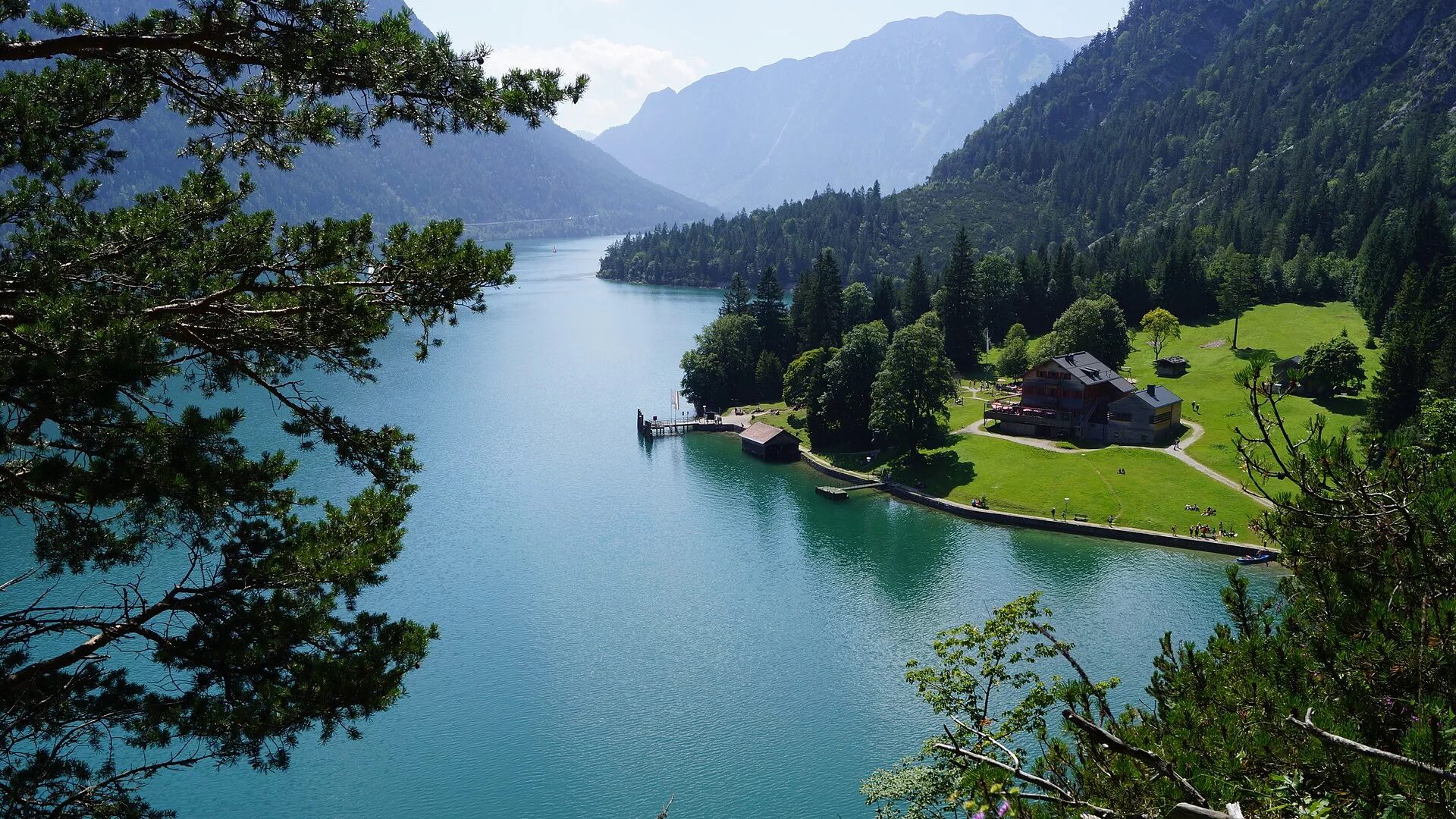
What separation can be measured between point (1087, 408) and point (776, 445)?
23601 mm

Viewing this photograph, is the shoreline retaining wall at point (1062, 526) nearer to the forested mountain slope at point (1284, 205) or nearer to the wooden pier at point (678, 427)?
the wooden pier at point (678, 427)

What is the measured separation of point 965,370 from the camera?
9188 cm

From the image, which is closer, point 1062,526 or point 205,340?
A: point 205,340

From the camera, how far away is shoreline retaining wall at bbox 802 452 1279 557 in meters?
49.3

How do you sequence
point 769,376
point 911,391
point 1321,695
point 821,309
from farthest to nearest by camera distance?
1. point 769,376
2. point 821,309
3. point 911,391
4. point 1321,695

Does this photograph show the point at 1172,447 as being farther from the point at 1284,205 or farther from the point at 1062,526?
the point at 1284,205

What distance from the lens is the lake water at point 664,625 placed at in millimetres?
30891

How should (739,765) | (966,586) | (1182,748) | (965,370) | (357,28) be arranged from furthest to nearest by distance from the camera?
(965,370) < (966,586) < (739,765) < (357,28) < (1182,748)

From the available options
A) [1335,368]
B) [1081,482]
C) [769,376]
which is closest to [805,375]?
[769,376]

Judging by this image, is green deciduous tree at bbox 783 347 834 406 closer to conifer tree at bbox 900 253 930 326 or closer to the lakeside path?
the lakeside path

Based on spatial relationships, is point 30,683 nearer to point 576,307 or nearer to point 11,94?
point 11,94

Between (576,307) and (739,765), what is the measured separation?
145 metres

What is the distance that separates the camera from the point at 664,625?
141 ft

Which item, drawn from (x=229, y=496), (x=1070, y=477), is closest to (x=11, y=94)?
(x=229, y=496)
